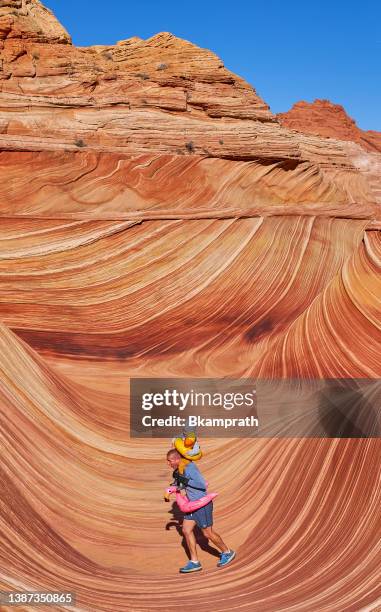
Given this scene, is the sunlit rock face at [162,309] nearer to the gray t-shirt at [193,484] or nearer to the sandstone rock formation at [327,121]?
the gray t-shirt at [193,484]

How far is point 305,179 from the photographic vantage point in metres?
11.2

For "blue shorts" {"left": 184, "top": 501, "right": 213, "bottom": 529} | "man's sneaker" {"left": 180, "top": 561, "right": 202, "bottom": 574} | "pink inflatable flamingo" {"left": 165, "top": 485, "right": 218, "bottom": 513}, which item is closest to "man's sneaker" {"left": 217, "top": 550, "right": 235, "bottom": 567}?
"man's sneaker" {"left": 180, "top": 561, "right": 202, "bottom": 574}

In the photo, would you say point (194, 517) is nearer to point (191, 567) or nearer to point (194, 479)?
point (194, 479)

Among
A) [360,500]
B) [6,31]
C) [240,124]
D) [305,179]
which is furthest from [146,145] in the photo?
[360,500]

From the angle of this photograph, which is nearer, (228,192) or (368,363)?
(368,363)

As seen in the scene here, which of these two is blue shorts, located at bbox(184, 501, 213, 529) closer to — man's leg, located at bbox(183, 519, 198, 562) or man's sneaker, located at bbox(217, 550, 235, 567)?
man's leg, located at bbox(183, 519, 198, 562)

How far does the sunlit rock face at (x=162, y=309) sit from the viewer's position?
4598mm

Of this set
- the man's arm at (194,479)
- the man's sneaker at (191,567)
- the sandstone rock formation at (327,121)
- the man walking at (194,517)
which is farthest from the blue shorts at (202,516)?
the sandstone rock formation at (327,121)

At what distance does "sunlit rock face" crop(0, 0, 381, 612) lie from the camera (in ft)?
15.1

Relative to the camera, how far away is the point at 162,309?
8414 mm

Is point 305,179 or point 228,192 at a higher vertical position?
point 305,179

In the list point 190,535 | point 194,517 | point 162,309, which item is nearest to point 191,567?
point 190,535

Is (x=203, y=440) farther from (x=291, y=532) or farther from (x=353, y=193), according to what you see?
(x=353, y=193)

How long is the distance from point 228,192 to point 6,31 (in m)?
6.89
